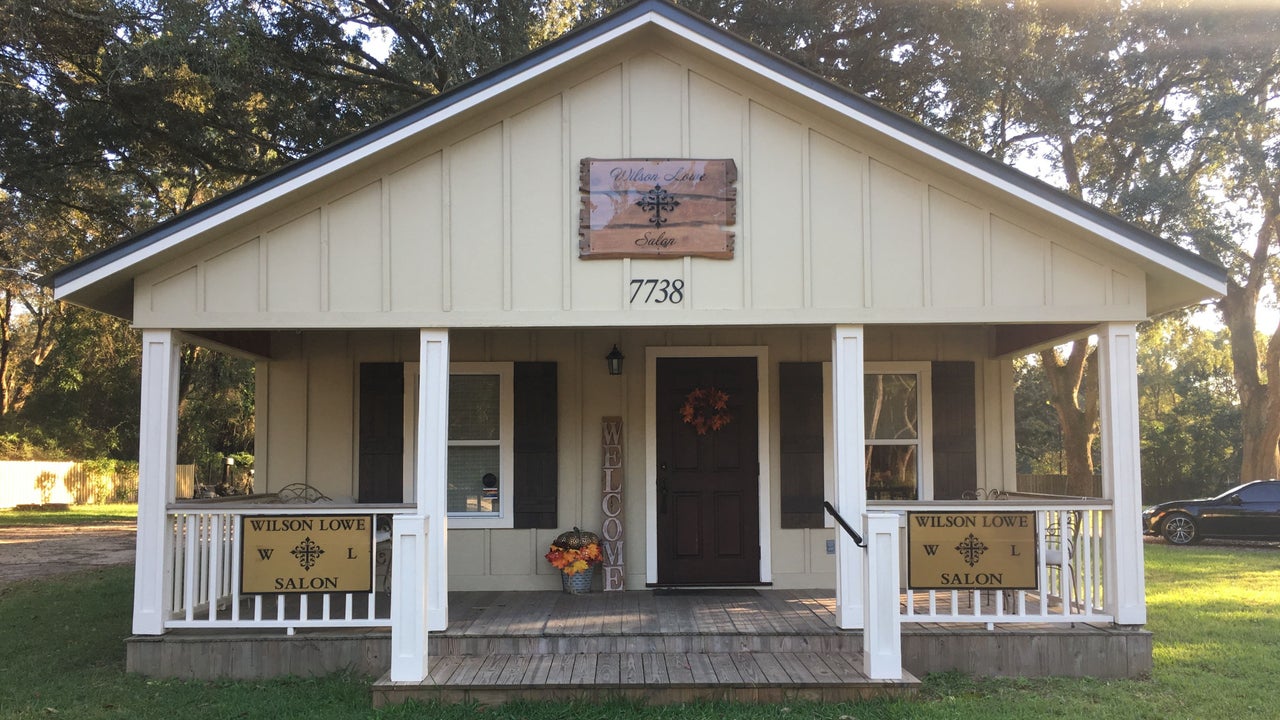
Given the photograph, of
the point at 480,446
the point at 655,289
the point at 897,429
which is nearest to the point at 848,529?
the point at 655,289

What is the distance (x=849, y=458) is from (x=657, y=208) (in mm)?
2220

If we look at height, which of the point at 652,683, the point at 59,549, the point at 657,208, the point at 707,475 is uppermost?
the point at 657,208

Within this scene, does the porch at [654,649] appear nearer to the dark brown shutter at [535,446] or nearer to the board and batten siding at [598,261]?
the dark brown shutter at [535,446]

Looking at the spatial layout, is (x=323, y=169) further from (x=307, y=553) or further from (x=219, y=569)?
(x=219, y=569)

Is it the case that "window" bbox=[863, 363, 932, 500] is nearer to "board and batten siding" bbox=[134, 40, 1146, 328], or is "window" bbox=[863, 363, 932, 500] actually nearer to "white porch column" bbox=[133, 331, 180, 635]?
"board and batten siding" bbox=[134, 40, 1146, 328]

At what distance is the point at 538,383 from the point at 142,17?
266 inches

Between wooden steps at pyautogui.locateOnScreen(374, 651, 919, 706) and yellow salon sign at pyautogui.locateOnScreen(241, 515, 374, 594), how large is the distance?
3.08ft

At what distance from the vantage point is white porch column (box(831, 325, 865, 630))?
6434 mm

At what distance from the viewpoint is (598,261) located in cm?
646

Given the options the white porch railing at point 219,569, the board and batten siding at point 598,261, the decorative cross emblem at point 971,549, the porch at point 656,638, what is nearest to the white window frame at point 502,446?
the porch at point 656,638

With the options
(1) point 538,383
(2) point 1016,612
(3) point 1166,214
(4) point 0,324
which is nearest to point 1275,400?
(3) point 1166,214

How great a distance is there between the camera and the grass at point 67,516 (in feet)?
72.1

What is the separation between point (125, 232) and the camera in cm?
1727

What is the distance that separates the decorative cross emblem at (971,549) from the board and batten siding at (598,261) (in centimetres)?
159
